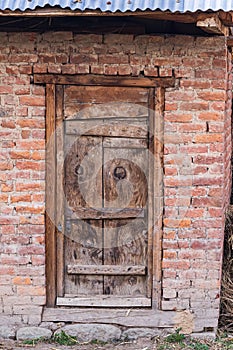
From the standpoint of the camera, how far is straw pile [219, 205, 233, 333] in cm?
634

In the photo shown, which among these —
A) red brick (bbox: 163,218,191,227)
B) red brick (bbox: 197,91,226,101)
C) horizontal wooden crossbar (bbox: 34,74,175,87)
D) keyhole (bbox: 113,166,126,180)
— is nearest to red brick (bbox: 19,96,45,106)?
horizontal wooden crossbar (bbox: 34,74,175,87)

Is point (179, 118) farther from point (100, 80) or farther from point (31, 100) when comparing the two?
point (31, 100)

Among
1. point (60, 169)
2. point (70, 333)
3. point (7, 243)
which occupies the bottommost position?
point (70, 333)

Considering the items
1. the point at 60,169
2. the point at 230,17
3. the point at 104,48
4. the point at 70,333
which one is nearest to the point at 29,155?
the point at 60,169

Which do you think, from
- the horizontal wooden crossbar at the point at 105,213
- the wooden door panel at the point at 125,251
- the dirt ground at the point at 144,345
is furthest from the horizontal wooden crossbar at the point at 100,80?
the dirt ground at the point at 144,345

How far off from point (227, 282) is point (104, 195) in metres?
1.59

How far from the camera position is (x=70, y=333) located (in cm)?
599

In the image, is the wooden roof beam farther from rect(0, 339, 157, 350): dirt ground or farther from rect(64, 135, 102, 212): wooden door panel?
rect(0, 339, 157, 350): dirt ground

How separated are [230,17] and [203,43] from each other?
0.64 metres

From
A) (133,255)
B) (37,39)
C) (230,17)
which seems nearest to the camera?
(230,17)

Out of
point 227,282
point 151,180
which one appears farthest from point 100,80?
point 227,282

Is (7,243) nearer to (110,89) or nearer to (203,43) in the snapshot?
(110,89)

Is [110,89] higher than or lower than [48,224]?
higher

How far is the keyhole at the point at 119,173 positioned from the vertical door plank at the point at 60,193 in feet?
1.59
